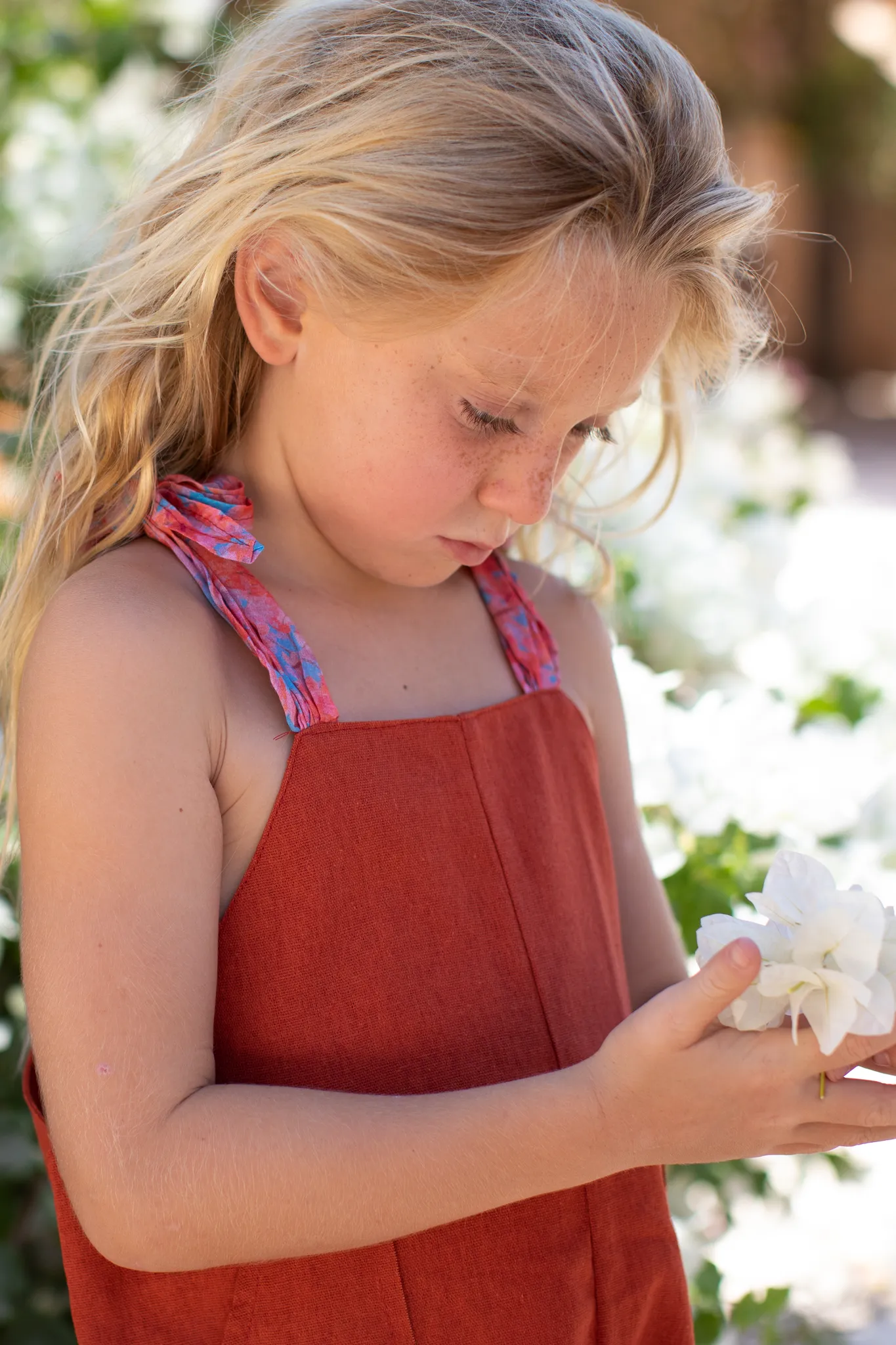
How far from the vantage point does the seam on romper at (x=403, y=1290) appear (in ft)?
3.81

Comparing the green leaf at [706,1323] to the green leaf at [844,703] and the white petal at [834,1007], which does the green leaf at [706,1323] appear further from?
the white petal at [834,1007]

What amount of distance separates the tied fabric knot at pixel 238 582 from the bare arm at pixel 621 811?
0.38m

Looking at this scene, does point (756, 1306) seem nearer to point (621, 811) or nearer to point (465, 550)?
point (621, 811)

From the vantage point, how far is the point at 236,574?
1.23m

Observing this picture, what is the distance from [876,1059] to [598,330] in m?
0.64

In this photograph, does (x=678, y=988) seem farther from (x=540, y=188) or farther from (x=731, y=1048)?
(x=540, y=188)

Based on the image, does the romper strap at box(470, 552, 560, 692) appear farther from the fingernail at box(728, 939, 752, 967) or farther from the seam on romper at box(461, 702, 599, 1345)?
the fingernail at box(728, 939, 752, 967)

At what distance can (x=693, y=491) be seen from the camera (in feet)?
10.8

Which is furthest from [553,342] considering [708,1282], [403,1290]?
[708,1282]

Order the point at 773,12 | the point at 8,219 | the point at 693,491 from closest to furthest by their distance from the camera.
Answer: the point at 8,219
the point at 693,491
the point at 773,12

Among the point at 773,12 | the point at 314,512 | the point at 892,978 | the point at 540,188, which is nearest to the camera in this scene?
the point at 892,978

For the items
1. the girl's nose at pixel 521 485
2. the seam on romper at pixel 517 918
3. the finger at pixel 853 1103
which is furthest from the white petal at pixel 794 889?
the girl's nose at pixel 521 485

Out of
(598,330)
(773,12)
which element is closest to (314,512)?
(598,330)

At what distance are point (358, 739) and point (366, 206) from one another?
0.45m
